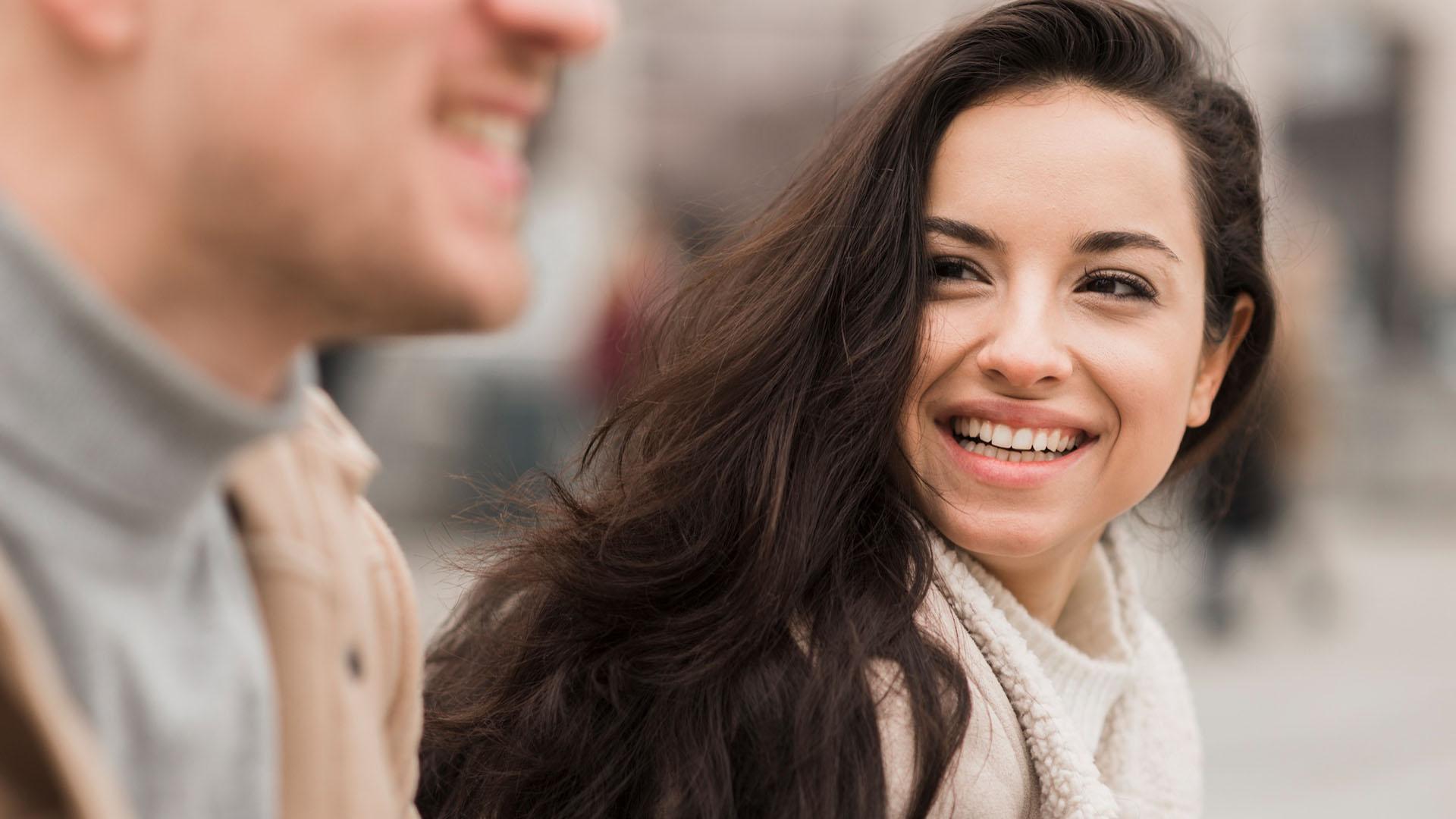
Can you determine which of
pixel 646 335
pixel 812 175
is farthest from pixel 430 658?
pixel 812 175

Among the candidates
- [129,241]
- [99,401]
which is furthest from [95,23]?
[99,401]

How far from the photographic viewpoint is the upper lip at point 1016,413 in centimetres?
201

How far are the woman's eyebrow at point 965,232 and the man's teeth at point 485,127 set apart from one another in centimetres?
91

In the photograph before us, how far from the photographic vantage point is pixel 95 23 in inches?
41.7

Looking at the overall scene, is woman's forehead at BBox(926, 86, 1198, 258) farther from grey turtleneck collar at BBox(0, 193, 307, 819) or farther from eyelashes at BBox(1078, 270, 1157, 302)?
grey turtleneck collar at BBox(0, 193, 307, 819)

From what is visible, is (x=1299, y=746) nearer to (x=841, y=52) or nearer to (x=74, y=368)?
(x=74, y=368)

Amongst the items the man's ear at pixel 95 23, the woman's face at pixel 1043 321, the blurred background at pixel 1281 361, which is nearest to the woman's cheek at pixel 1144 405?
the woman's face at pixel 1043 321

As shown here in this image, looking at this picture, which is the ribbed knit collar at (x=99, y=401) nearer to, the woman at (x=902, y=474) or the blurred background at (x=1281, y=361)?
the woman at (x=902, y=474)

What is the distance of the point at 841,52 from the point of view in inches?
820

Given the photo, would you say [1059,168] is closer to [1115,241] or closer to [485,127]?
[1115,241]

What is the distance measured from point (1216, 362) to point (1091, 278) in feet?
1.43

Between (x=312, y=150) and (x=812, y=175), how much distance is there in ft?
4.28

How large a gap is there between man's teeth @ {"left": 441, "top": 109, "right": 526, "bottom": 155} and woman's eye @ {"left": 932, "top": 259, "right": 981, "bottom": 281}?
0.93 meters

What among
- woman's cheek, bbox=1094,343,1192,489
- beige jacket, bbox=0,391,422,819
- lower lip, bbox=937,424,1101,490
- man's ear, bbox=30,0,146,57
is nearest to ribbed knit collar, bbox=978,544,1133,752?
lower lip, bbox=937,424,1101,490
